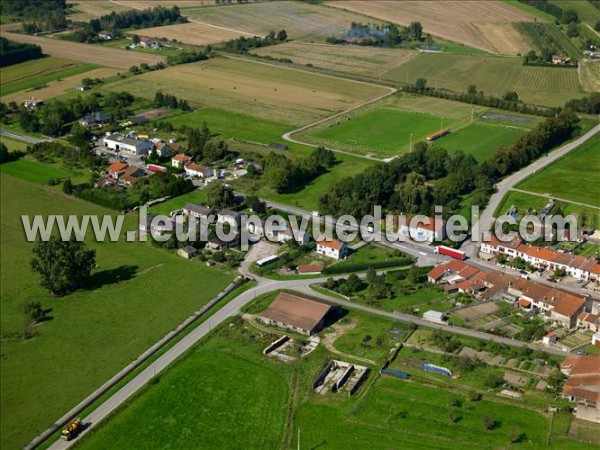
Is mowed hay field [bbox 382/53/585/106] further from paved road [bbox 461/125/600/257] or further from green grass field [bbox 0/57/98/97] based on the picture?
green grass field [bbox 0/57/98/97]

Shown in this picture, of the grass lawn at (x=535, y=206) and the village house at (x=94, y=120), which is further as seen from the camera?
the village house at (x=94, y=120)

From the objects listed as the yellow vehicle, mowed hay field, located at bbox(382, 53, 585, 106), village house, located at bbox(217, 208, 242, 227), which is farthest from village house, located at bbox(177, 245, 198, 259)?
mowed hay field, located at bbox(382, 53, 585, 106)

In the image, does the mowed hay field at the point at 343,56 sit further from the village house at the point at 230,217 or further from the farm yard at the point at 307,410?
the farm yard at the point at 307,410

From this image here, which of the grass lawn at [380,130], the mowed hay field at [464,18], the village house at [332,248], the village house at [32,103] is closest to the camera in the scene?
the village house at [332,248]

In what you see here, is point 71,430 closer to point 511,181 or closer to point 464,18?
point 511,181

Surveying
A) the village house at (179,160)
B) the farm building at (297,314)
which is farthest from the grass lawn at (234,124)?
the farm building at (297,314)

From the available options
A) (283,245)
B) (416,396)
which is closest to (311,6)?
(283,245)
